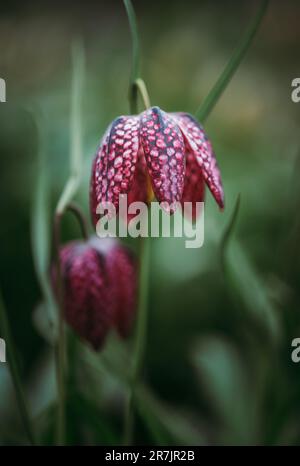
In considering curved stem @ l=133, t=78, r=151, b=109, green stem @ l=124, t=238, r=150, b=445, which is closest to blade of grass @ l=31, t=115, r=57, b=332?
green stem @ l=124, t=238, r=150, b=445

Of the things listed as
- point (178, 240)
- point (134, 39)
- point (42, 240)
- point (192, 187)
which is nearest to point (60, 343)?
point (42, 240)

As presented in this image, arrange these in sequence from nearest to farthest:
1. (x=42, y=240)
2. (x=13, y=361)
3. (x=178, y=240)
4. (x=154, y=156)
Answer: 1. (x=154, y=156)
2. (x=13, y=361)
3. (x=42, y=240)
4. (x=178, y=240)

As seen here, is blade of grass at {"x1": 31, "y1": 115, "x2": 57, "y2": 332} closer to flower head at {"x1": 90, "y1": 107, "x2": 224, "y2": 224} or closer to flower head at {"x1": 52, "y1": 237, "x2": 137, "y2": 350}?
flower head at {"x1": 52, "y1": 237, "x2": 137, "y2": 350}

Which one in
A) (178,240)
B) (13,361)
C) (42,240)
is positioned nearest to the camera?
(13,361)

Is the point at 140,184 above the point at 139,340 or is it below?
above

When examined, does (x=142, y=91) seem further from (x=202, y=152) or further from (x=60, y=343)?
(x=60, y=343)

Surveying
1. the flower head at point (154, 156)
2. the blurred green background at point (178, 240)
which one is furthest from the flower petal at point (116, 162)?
the blurred green background at point (178, 240)
